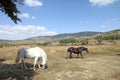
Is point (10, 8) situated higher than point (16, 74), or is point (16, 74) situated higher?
point (10, 8)

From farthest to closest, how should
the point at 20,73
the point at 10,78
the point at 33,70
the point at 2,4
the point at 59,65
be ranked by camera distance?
1. the point at 59,65
2. the point at 33,70
3. the point at 20,73
4. the point at 10,78
5. the point at 2,4

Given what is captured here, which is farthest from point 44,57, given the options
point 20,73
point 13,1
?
point 13,1

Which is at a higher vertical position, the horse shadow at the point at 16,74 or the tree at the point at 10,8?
the tree at the point at 10,8

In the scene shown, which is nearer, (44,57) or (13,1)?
(13,1)

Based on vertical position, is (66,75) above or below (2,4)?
below

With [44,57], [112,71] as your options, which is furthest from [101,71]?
[44,57]

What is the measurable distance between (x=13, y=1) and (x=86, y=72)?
28.9ft

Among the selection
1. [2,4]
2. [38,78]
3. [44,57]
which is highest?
[2,4]

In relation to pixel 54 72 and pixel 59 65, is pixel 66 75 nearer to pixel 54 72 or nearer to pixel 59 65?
pixel 54 72

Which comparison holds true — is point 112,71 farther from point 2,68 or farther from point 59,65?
point 2,68

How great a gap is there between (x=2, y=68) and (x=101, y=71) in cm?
934

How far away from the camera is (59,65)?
21531 mm

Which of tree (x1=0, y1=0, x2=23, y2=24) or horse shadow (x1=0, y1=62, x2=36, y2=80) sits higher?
tree (x1=0, y1=0, x2=23, y2=24)

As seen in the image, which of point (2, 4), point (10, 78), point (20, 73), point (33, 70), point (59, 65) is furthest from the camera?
point (59, 65)
